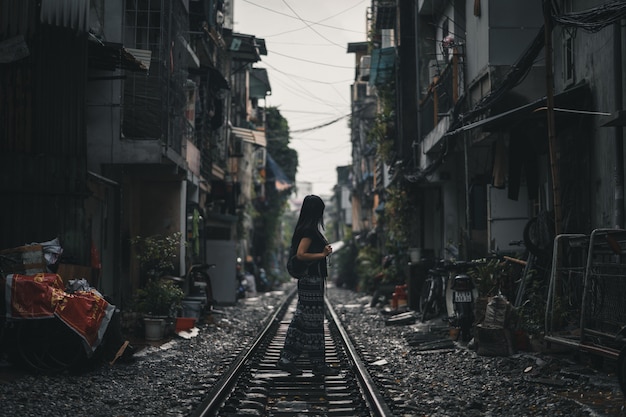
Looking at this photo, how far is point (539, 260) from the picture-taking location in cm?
1252

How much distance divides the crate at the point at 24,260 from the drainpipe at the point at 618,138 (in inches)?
311

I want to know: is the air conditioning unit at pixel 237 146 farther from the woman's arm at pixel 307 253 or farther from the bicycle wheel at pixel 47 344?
the woman's arm at pixel 307 253

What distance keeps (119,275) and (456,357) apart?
27.5 ft

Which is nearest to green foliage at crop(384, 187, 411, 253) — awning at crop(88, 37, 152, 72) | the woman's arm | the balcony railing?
the balcony railing

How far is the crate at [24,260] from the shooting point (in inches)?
409

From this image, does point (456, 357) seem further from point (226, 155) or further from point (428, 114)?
point (226, 155)

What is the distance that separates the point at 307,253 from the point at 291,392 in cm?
179

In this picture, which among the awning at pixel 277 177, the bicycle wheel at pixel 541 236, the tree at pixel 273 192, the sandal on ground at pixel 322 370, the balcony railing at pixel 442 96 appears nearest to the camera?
the sandal on ground at pixel 322 370

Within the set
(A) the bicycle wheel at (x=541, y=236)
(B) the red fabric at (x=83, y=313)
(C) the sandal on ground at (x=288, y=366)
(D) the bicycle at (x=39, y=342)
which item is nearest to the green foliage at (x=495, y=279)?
(A) the bicycle wheel at (x=541, y=236)

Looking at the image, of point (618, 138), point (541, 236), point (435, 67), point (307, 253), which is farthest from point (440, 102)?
point (307, 253)

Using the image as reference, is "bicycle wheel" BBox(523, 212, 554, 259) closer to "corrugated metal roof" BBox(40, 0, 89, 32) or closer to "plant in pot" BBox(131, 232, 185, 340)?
"plant in pot" BBox(131, 232, 185, 340)

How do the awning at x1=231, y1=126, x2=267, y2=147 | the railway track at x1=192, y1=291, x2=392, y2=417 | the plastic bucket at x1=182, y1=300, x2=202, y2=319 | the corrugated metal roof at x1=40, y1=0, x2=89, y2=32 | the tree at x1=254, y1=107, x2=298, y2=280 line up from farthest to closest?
the tree at x1=254, y1=107, x2=298, y2=280, the awning at x1=231, y1=126, x2=267, y2=147, the plastic bucket at x1=182, y1=300, x2=202, y2=319, the corrugated metal roof at x1=40, y1=0, x2=89, y2=32, the railway track at x1=192, y1=291, x2=392, y2=417

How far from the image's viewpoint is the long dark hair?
9484 millimetres

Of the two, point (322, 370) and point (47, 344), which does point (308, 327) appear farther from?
point (47, 344)
